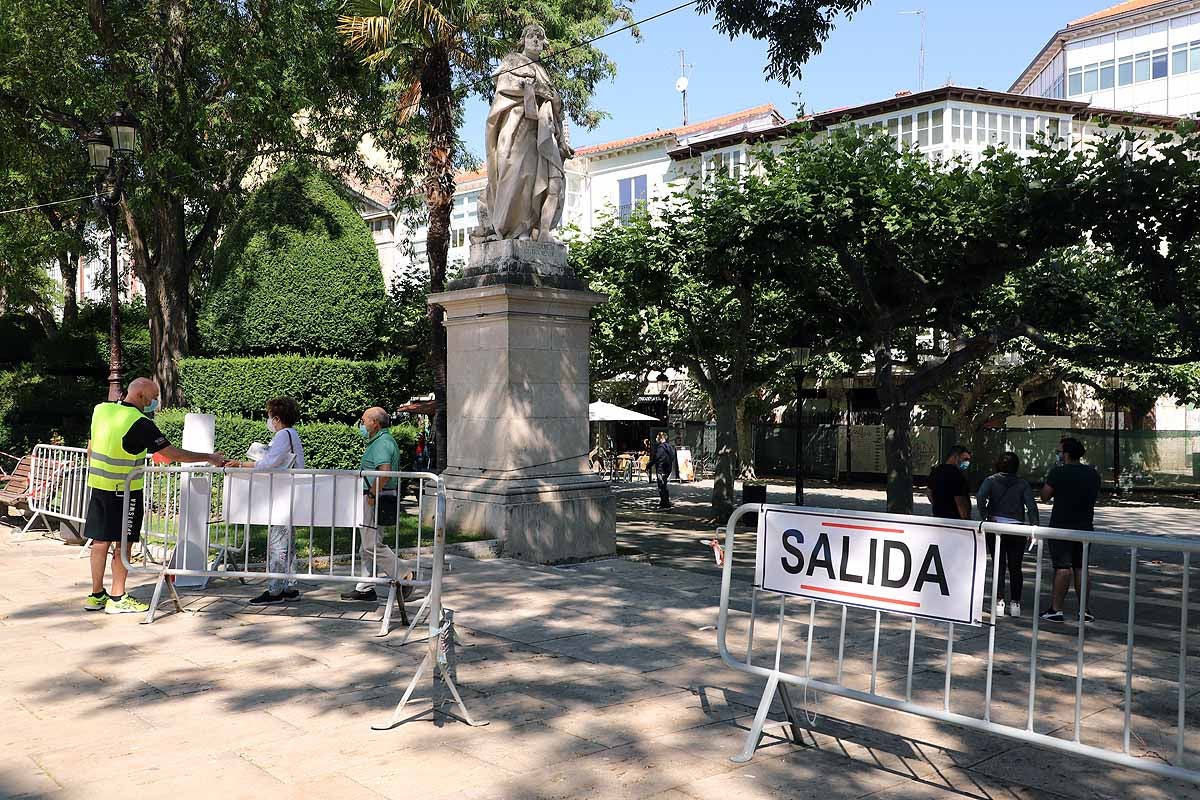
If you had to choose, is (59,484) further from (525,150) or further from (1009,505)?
(1009,505)

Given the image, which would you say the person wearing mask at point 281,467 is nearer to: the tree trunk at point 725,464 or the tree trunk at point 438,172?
the tree trunk at point 438,172

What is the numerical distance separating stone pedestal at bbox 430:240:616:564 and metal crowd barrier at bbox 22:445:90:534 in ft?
14.0

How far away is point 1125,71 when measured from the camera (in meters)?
45.7

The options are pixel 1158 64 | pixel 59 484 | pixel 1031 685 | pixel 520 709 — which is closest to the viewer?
pixel 1031 685

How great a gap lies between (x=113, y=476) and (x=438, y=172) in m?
12.9

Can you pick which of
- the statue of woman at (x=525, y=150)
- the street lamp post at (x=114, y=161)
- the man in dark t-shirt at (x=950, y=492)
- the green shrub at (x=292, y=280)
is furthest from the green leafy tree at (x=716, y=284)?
the street lamp post at (x=114, y=161)

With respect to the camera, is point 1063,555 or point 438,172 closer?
point 1063,555

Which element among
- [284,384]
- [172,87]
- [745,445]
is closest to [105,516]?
[284,384]

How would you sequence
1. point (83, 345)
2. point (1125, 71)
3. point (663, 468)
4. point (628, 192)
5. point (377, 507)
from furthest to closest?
point (628, 192), point (1125, 71), point (663, 468), point (83, 345), point (377, 507)

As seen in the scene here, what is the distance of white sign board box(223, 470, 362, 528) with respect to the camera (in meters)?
7.81

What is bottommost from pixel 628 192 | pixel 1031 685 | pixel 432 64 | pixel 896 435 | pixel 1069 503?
pixel 1031 685

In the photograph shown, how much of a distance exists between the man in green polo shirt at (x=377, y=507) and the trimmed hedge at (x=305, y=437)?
674 centimetres

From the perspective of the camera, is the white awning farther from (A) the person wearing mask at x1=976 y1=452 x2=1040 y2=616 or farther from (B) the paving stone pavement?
(B) the paving stone pavement

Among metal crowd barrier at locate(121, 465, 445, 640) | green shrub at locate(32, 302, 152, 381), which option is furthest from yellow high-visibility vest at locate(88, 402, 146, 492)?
green shrub at locate(32, 302, 152, 381)
